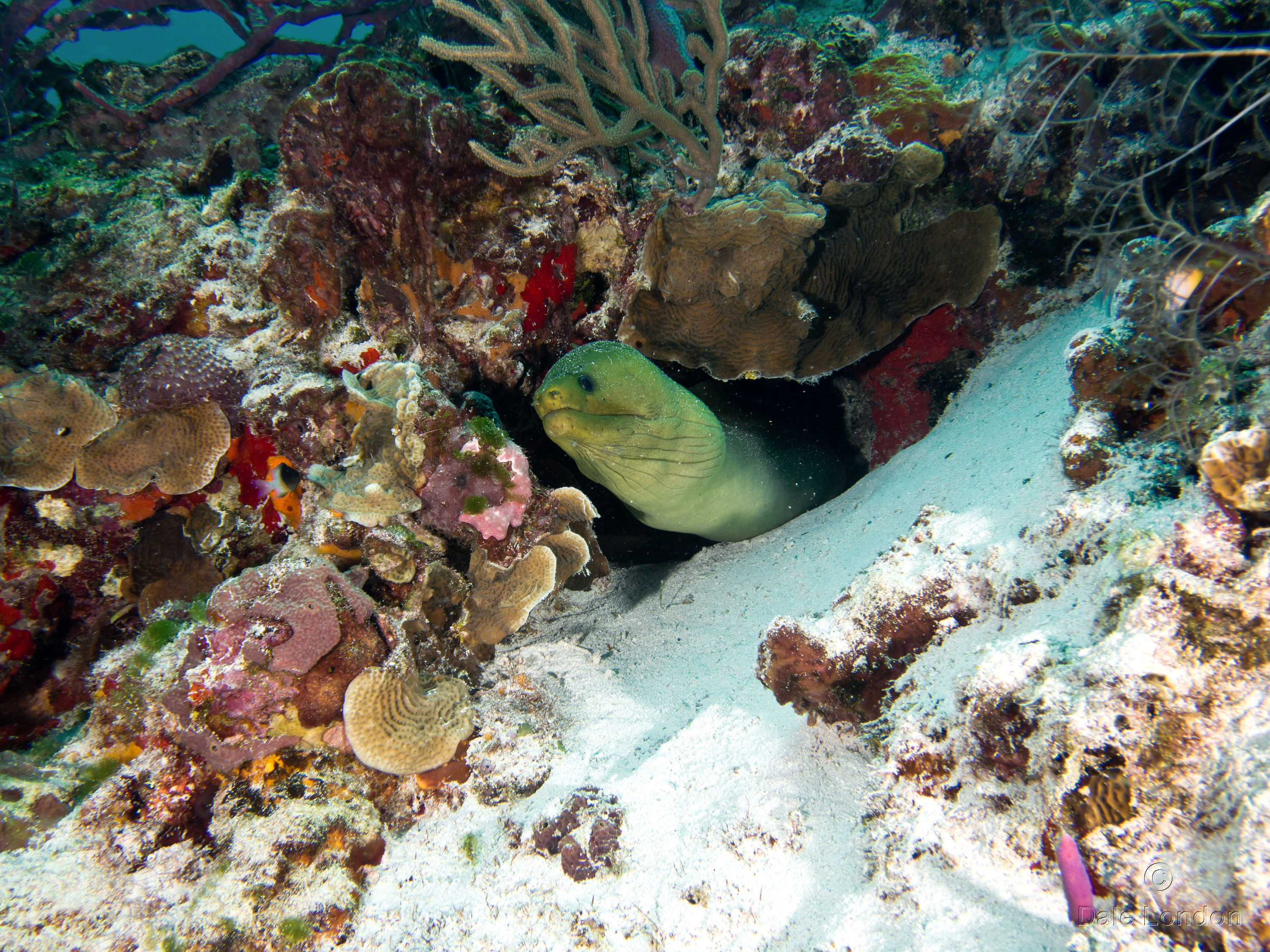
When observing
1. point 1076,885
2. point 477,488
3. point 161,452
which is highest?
point 161,452

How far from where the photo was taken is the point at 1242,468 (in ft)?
3.71

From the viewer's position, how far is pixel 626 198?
3240 mm

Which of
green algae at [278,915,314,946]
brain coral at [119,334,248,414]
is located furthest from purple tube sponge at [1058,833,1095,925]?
brain coral at [119,334,248,414]

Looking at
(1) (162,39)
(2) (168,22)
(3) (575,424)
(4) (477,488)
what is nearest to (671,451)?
(3) (575,424)

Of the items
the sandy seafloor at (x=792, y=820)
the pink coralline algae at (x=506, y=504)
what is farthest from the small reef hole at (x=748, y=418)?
the sandy seafloor at (x=792, y=820)

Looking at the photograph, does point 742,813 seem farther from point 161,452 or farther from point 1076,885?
point 161,452

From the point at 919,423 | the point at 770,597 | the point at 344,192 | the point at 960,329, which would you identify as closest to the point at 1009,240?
the point at 960,329

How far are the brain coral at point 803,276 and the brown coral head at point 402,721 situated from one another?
229 centimetres

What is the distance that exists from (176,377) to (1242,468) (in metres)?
3.57

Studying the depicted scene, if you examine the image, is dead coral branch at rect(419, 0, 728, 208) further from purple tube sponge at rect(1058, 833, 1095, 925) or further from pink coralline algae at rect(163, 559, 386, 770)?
purple tube sponge at rect(1058, 833, 1095, 925)

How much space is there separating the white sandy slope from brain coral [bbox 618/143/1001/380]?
98 cm

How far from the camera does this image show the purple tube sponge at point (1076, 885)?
108cm

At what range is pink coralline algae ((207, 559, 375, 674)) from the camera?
5.96 feet

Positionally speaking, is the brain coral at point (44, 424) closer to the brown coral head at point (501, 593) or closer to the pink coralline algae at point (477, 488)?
the pink coralline algae at point (477, 488)
